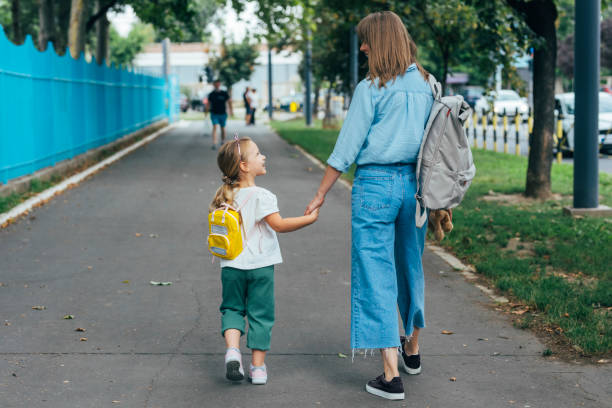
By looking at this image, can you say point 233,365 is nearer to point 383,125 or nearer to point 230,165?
point 230,165

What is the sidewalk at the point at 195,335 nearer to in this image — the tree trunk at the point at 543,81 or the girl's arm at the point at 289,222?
the girl's arm at the point at 289,222

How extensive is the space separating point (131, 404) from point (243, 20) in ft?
62.0

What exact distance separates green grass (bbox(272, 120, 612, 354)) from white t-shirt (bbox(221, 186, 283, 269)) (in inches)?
77.4

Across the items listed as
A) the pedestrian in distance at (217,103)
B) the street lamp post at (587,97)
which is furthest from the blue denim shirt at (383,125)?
the pedestrian in distance at (217,103)

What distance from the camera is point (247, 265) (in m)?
4.29

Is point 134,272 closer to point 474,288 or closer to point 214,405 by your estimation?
point 474,288

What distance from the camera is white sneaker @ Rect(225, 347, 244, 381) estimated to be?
429 cm

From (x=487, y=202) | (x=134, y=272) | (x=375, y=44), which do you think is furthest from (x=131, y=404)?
(x=487, y=202)

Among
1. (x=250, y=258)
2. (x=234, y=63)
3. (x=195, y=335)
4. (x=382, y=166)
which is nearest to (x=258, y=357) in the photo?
(x=250, y=258)

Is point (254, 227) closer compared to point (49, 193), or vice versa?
point (254, 227)

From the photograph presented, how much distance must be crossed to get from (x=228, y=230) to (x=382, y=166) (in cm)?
82

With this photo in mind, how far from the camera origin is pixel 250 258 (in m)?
4.30

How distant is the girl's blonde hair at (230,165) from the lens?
424 cm

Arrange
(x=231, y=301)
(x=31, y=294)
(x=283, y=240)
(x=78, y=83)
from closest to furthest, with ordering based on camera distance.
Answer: (x=231, y=301) → (x=31, y=294) → (x=283, y=240) → (x=78, y=83)
